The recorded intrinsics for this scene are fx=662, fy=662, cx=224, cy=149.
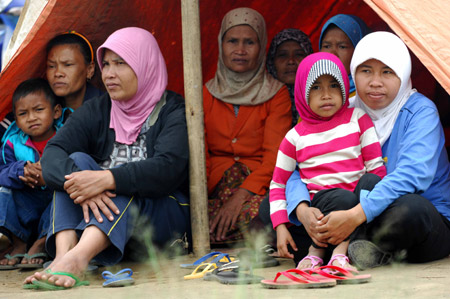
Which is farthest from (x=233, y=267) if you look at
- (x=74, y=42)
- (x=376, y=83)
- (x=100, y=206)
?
(x=74, y=42)

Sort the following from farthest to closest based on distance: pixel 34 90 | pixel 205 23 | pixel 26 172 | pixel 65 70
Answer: pixel 205 23
pixel 65 70
pixel 34 90
pixel 26 172

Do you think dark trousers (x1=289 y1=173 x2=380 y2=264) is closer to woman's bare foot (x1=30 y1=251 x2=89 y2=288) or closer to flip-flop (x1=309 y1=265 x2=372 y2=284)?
flip-flop (x1=309 y1=265 x2=372 y2=284)

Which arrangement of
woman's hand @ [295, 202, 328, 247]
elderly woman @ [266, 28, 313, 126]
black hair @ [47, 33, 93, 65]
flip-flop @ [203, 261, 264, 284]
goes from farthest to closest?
elderly woman @ [266, 28, 313, 126], black hair @ [47, 33, 93, 65], woman's hand @ [295, 202, 328, 247], flip-flop @ [203, 261, 264, 284]

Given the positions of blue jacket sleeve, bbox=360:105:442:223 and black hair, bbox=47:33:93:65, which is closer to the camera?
blue jacket sleeve, bbox=360:105:442:223

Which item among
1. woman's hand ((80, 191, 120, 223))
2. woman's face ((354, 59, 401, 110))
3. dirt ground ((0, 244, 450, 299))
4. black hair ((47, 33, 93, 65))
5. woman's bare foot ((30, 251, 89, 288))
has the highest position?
black hair ((47, 33, 93, 65))

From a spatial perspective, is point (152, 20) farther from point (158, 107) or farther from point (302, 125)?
point (302, 125)

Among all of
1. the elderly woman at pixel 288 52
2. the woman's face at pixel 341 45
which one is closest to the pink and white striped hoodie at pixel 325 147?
the woman's face at pixel 341 45

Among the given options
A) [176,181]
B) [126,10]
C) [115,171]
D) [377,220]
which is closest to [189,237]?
[176,181]

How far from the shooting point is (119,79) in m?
4.22

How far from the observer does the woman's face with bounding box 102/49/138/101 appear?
A: 4.22m

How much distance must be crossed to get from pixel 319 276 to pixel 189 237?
1452 mm

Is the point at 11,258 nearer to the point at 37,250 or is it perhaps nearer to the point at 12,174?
the point at 37,250

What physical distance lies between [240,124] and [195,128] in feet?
2.05

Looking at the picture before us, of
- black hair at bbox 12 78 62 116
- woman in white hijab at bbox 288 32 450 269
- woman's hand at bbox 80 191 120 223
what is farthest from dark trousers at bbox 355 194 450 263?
black hair at bbox 12 78 62 116
